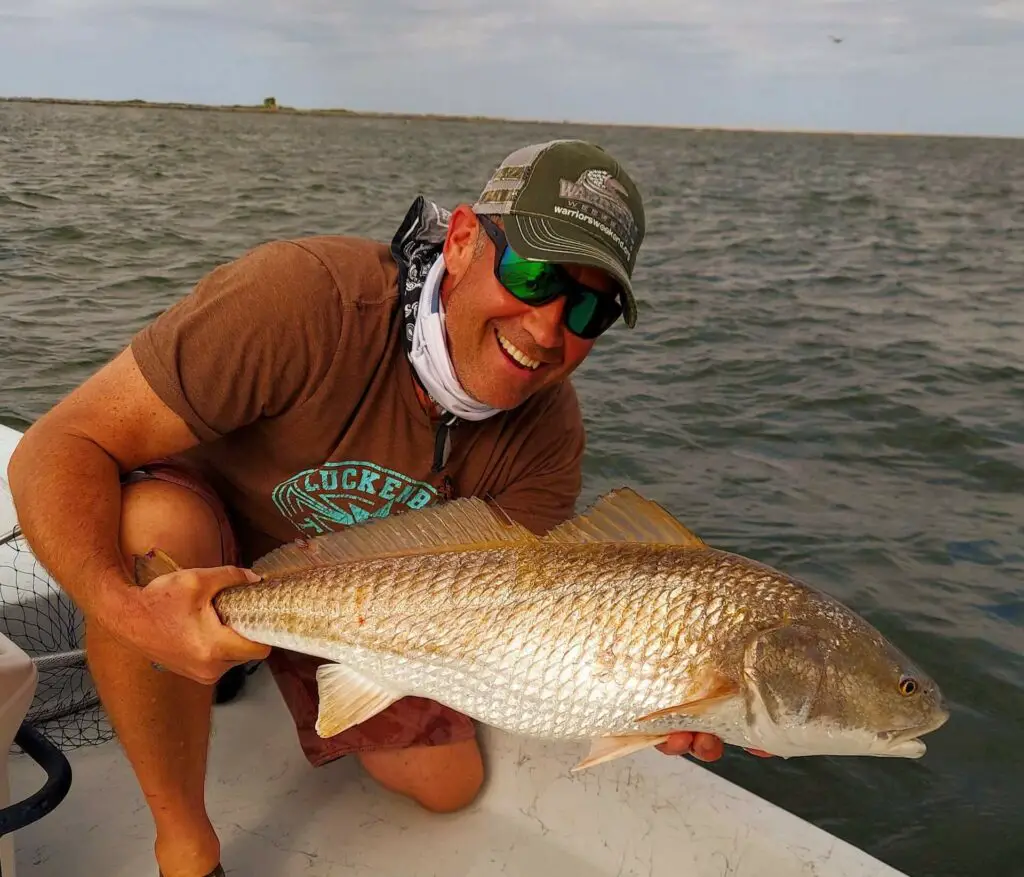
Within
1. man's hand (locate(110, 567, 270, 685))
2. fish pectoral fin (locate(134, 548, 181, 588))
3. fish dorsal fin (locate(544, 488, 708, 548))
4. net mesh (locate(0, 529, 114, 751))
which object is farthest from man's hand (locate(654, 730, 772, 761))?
net mesh (locate(0, 529, 114, 751))

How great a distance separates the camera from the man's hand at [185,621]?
7.97ft

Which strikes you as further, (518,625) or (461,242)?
(461,242)

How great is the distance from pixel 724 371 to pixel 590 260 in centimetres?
839

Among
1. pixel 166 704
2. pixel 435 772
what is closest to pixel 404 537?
pixel 166 704

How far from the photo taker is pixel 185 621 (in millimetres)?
2432

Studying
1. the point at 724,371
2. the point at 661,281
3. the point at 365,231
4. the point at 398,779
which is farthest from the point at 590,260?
the point at 365,231

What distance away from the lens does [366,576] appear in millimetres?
2459

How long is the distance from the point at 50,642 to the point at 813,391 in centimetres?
809

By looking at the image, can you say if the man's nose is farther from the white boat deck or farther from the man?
the white boat deck

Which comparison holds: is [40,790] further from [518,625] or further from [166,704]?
[518,625]

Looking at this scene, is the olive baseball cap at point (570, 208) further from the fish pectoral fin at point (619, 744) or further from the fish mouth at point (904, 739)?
the fish mouth at point (904, 739)

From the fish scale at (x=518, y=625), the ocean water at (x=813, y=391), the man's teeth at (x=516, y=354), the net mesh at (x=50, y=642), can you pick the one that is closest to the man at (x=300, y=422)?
the man's teeth at (x=516, y=354)

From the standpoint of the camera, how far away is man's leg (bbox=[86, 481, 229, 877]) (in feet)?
8.99

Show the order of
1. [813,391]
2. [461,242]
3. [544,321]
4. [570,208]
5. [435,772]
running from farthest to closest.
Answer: [813,391]
[435,772]
[461,242]
[544,321]
[570,208]
